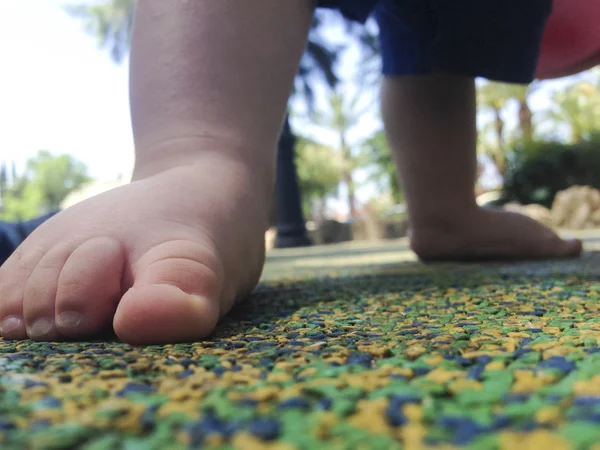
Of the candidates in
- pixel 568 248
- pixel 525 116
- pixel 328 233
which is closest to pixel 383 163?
pixel 525 116

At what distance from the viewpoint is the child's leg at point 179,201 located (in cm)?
40

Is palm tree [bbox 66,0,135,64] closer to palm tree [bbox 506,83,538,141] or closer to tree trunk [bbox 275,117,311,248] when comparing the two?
tree trunk [bbox 275,117,311,248]

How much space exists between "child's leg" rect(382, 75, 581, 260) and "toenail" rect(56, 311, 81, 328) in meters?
0.78

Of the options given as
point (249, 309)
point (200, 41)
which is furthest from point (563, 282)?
point (200, 41)

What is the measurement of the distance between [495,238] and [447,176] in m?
0.15

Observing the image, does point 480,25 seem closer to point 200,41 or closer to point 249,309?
point 200,41

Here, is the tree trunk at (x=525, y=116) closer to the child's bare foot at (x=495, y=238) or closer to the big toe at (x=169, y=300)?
the child's bare foot at (x=495, y=238)

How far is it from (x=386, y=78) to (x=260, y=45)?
→ 52 centimetres

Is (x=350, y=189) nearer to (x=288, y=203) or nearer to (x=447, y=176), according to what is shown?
(x=288, y=203)

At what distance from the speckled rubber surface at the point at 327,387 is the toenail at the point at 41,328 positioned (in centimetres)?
2

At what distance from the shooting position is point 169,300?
37 centimetres

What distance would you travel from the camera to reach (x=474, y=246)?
3.56ft

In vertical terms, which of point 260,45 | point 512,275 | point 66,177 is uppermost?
point 66,177

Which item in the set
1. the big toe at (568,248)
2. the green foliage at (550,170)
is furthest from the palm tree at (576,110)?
the big toe at (568,248)
